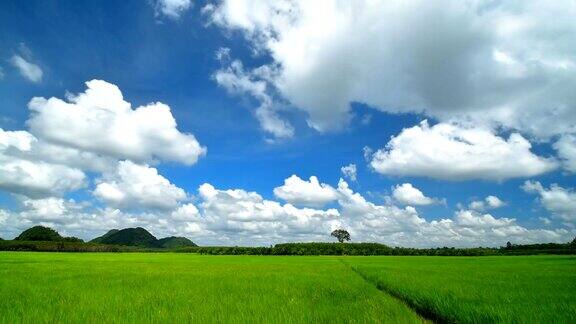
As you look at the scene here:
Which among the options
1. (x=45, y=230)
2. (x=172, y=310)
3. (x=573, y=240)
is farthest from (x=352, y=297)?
(x=45, y=230)

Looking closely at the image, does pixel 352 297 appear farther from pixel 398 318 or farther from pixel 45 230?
pixel 45 230

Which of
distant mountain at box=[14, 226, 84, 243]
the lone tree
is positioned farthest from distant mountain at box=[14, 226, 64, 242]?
the lone tree

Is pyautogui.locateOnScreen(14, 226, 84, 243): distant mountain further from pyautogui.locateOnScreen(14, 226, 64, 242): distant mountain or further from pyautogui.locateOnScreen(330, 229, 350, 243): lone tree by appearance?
pyautogui.locateOnScreen(330, 229, 350, 243): lone tree

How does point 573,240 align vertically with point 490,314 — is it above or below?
above

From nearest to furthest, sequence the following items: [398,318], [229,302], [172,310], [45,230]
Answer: [398,318] < [172,310] < [229,302] < [45,230]

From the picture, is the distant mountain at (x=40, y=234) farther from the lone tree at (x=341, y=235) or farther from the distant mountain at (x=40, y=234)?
the lone tree at (x=341, y=235)

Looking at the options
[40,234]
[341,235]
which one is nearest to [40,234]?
[40,234]

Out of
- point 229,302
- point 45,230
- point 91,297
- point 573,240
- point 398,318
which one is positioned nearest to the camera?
point 398,318

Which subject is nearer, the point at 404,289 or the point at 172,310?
the point at 172,310

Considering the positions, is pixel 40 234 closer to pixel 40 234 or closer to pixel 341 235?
pixel 40 234

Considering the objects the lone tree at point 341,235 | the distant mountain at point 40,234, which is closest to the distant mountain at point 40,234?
the distant mountain at point 40,234

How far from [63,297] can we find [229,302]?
4280 mm

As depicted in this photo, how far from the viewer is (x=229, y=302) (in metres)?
9.08

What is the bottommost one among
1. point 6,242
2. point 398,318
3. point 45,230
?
point 398,318
